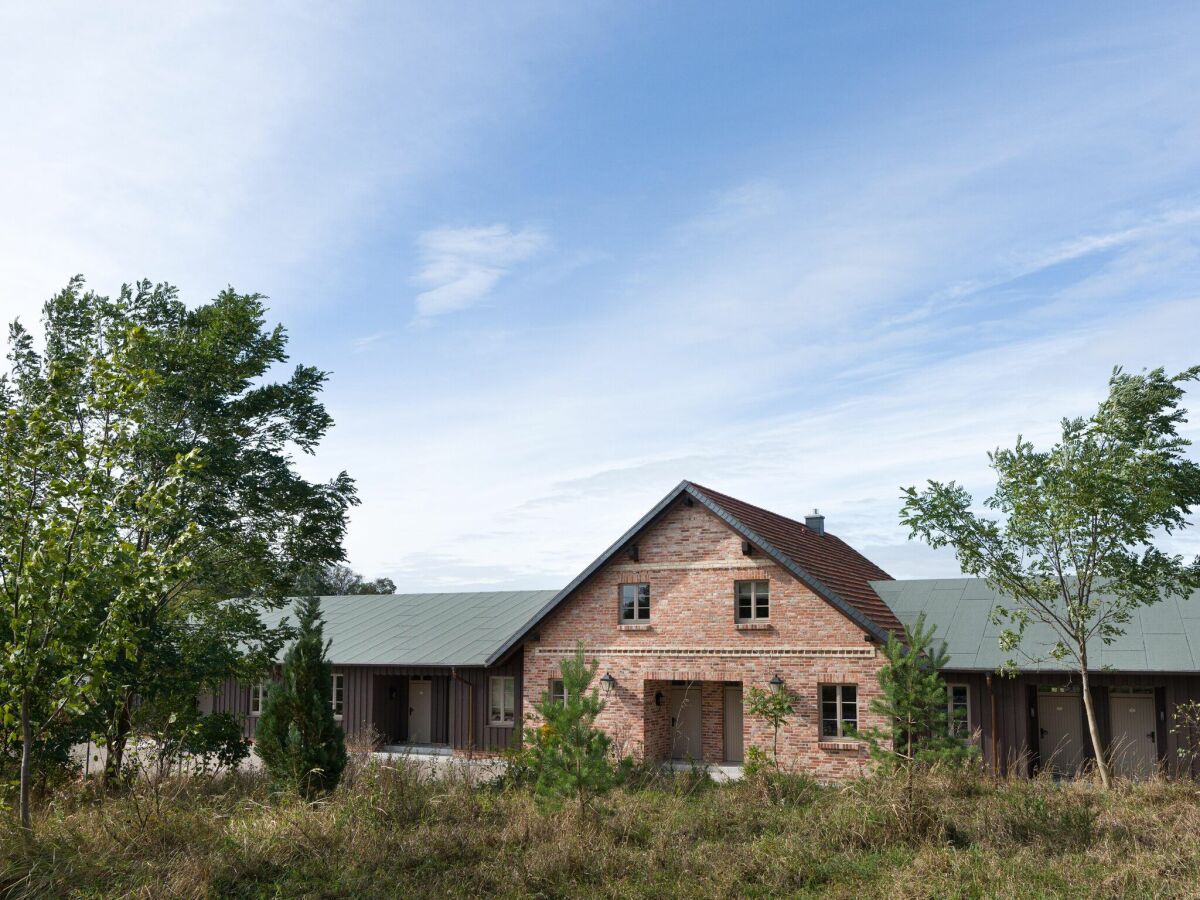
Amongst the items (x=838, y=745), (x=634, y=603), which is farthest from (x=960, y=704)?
(x=634, y=603)

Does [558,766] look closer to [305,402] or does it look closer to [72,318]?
[305,402]

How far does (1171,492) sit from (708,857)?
10.4 meters

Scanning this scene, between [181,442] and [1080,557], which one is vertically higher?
[181,442]

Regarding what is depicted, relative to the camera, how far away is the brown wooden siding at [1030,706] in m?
19.6

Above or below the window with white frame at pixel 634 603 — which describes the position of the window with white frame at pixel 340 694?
below

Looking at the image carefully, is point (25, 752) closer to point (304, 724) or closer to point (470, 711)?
point (304, 724)

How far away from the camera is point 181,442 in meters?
19.3

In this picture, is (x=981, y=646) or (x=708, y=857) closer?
(x=708, y=857)

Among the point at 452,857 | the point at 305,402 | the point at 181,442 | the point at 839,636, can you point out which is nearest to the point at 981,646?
the point at 839,636

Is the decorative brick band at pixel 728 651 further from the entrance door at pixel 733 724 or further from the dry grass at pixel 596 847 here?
the dry grass at pixel 596 847

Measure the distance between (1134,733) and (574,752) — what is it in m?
13.4

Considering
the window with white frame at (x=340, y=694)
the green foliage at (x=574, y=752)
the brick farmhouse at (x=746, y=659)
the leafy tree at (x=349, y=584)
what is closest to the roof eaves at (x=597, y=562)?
the brick farmhouse at (x=746, y=659)

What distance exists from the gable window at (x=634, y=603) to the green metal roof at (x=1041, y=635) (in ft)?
19.6

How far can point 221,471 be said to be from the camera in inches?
758
